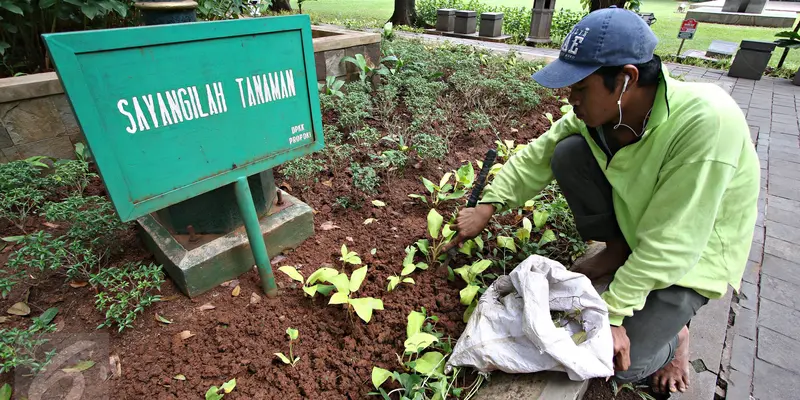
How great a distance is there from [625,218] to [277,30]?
1.60m

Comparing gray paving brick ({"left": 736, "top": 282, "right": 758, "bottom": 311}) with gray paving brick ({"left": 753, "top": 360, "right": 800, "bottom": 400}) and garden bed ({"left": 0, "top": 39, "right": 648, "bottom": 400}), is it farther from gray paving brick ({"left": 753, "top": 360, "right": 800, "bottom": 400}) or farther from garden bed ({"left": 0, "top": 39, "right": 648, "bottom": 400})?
garden bed ({"left": 0, "top": 39, "right": 648, "bottom": 400})

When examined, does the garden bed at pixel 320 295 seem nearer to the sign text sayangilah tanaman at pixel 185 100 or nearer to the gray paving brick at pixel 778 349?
the sign text sayangilah tanaman at pixel 185 100

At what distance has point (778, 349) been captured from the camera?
1960mm

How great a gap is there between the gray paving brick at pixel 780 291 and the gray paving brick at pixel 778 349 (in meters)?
Result: 0.31

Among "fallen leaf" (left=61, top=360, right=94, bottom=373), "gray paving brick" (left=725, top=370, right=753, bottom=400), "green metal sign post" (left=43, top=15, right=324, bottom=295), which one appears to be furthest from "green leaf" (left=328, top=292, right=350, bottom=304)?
"gray paving brick" (left=725, top=370, right=753, bottom=400)

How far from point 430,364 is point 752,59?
8.48 m

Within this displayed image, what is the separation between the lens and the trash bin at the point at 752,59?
6.78 m

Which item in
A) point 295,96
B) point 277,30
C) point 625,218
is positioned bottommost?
point 625,218

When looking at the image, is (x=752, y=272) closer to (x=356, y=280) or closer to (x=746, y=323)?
(x=746, y=323)

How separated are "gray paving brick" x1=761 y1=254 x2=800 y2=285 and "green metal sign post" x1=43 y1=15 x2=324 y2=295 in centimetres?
281

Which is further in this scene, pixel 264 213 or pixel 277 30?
pixel 264 213

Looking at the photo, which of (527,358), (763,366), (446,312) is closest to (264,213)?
(446,312)

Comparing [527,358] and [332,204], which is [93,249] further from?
[527,358]

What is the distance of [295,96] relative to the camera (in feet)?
5.51
